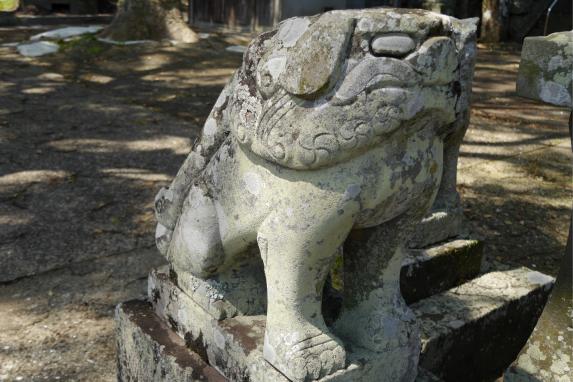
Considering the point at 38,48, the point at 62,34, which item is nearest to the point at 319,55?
the point at 38,48

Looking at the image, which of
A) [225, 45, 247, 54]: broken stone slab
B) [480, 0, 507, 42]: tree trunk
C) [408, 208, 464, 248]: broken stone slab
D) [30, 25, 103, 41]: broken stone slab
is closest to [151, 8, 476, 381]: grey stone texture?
[408, 208, 464, 248]: broken stone slab

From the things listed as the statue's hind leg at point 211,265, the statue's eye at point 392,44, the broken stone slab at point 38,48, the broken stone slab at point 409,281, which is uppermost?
the statue's eye at point 392,44

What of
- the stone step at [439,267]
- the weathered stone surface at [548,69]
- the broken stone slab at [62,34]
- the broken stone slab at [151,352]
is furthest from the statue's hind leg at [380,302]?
the broken stone slab at [62,34]

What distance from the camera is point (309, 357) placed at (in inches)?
50.9

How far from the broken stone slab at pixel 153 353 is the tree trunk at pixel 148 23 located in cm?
619

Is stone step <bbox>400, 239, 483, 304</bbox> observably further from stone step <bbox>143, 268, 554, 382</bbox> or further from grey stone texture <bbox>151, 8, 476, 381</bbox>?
grey stone texture <bbox>151, 8, 476, 381</bbox>

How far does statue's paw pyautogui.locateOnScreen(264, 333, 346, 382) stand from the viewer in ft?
4.24

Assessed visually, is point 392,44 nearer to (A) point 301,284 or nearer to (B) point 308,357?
(A) point 301,284

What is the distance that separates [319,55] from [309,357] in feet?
1.91

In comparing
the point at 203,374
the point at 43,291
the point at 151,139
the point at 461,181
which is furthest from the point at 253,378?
the point at 151,139

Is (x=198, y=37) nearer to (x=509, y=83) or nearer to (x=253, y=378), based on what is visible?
(x=509, y=83)

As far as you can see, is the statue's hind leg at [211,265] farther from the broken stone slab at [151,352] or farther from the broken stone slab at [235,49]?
the broken stone slab at [235,49]

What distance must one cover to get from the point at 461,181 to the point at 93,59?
440cm

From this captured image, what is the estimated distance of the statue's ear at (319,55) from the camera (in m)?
1.11
